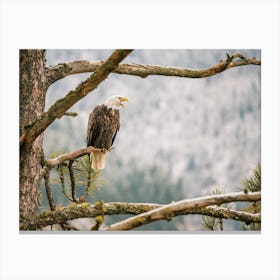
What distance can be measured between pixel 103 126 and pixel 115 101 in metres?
0.18

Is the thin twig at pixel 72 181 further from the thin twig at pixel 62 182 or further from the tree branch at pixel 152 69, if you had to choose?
the tree branch at pixel 152 69

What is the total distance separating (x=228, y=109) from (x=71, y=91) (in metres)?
1.01

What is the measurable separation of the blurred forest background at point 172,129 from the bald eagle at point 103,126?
4 cm

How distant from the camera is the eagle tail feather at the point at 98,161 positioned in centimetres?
373

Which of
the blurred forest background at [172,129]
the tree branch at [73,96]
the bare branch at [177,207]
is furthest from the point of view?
the blurred forest background at [172,129]

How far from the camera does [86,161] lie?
3.78 m

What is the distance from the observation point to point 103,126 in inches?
146

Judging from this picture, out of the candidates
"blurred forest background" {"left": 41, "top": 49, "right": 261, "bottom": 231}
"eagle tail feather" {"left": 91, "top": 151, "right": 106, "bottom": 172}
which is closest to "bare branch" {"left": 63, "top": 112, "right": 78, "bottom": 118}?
"blurred forest background" {"left": 41, "top": 49, "right": 261, "bottom": 231}

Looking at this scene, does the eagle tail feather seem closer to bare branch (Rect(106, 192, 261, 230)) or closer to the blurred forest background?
the blurred forest background

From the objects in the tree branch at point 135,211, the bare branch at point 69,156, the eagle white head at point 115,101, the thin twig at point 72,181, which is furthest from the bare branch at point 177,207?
the eagle white head at point 115,101

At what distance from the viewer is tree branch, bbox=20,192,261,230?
11.8 ft
